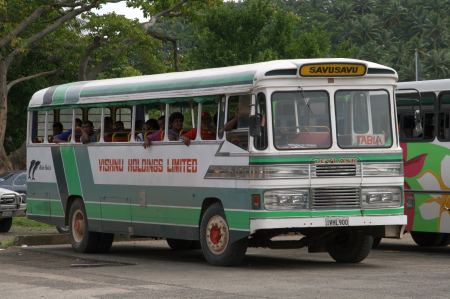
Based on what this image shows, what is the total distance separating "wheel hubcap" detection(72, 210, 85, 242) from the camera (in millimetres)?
22081

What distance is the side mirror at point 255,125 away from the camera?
56.9 feet

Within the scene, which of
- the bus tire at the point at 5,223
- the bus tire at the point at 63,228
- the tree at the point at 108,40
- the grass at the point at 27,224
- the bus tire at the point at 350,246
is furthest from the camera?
the tree at the point at 108,40

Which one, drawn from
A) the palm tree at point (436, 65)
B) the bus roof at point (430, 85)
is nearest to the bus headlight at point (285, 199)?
the bus roof at point (430, 85)

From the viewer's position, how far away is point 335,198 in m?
17.5

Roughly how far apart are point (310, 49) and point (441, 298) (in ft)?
178

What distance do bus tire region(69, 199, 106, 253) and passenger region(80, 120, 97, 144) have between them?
110 cm

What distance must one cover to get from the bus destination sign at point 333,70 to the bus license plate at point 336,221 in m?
1.97

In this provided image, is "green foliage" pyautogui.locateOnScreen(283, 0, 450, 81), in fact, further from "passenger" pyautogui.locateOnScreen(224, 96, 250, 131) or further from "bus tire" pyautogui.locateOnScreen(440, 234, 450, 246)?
"passenger" pyautogui.locateOnScreen(224, 96, 250, 131)

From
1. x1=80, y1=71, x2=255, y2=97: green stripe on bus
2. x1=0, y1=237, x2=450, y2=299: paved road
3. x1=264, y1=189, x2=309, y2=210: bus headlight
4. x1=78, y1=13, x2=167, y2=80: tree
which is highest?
x1=78, y1=13, x2=167, y2=80: tree

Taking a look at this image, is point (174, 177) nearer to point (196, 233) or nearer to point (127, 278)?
point (196, 233)

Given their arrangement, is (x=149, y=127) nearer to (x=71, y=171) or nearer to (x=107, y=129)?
(x=107, y=129)

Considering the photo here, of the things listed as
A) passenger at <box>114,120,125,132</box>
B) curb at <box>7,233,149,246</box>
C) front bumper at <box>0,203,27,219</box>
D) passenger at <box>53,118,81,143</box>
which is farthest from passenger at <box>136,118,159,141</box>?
front bumper at <box>0,203,27,219</box>

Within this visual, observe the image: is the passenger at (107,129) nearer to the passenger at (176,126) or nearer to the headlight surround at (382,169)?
the passenger at (176,126)

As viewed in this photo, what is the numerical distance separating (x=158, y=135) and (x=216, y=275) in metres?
3.87
